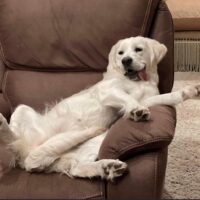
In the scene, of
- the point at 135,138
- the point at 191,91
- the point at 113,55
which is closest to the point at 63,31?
the point at 113,55

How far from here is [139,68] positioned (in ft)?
6.89

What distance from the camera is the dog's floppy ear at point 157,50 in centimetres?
203

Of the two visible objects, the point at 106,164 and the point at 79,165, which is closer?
the point at 106,164

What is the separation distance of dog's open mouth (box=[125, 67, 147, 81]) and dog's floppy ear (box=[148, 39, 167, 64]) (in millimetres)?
75

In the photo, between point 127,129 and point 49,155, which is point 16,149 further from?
point 127,129

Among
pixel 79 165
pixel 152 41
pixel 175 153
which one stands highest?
pixel 152 41

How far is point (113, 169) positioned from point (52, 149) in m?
0.31

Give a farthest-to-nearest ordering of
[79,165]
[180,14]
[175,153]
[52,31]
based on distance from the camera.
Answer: [180,14] < [175,153] < [52,31] < [79,165]

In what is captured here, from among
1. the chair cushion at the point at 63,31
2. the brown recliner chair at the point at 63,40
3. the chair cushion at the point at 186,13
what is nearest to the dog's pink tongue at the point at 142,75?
the brown recliner chair at the point at 63,40

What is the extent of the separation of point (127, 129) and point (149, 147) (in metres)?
0.11

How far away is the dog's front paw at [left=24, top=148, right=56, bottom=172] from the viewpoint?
5.32 ft

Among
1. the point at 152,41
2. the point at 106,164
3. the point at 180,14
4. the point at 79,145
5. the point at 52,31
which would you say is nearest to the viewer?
the point at 106,164

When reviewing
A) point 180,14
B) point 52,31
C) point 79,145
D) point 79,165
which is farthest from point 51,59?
point 180,14

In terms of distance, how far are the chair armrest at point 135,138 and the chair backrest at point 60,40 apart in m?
0.60
